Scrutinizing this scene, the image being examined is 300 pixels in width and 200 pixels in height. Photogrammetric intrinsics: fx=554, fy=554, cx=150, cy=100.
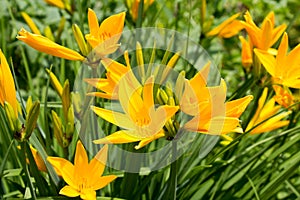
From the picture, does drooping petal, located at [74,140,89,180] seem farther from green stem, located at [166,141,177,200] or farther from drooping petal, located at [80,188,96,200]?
green stem, located at [166,141,177,200]

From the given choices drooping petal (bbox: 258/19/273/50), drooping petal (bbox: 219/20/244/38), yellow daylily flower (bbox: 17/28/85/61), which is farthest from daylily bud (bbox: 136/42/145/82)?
drooping petal (bbox: 219/20/244/38)

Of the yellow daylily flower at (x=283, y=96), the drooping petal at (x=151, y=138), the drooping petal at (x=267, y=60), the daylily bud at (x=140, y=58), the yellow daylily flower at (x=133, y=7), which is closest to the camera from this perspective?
the drooping petal at (x=151, y=138)

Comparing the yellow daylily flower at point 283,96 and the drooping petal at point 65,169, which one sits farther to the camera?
the yellow daylily flower at point 283,96

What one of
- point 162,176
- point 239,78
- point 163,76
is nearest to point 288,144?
point 162,176

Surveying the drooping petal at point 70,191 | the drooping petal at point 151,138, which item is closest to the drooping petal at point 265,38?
the drooping petal at point 151,138

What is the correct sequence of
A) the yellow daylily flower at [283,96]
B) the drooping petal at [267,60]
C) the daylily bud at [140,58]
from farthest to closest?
the yellow daylily flower at [283,96] < the drooping petal at [267,60] < the daylily bud at [140,58]

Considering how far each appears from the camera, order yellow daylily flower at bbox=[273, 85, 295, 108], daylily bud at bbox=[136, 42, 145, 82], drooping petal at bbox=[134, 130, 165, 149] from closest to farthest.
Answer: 1. drooping petal at bbox=[134, 130, 165, 149]
2. daylily bud at bbox=[136, 42, 145, 82]
3. yellow daylily flower at bbox=[273, 85, 295, 108]

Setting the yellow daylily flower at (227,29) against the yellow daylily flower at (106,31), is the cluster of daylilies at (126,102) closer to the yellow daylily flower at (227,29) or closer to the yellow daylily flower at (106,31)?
the yellow daylily flower at (106,31)
